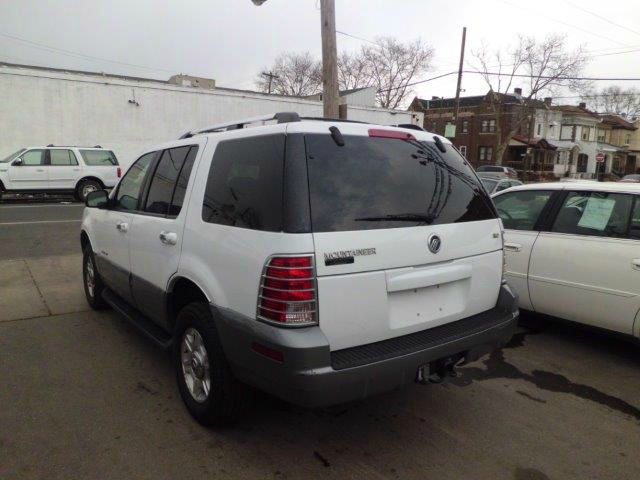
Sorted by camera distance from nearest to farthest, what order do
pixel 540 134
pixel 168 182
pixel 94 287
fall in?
pixel 168 182, pixel 94 287, pixel 540 134

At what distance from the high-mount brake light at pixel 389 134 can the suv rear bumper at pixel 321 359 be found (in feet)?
3.81

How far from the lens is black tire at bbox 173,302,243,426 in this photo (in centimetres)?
276

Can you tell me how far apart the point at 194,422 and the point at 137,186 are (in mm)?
2076

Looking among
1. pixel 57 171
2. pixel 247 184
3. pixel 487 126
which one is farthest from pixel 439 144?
pixel 487 126

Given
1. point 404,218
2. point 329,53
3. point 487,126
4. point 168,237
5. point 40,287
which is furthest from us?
point 487,126

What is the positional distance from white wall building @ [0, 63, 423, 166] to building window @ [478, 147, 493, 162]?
1432 inches

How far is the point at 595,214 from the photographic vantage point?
4367 millimetres

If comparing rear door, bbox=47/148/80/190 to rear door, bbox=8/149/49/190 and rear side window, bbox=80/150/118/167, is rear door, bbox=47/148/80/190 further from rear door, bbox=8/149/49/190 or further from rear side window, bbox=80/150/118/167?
rear side window, bbox=80/150/118/167

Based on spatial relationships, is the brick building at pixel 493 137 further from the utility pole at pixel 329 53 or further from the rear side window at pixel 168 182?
the rear side window at pixel 168 182

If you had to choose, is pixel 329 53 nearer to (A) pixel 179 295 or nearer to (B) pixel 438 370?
(A) pixel 179 295

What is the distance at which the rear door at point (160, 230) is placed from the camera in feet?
10.6

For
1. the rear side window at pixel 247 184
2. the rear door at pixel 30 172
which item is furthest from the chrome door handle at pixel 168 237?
the rear door at pixel 30 172

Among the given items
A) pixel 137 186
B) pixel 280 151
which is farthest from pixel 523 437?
pixel 137 186

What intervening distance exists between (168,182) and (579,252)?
3.56 metres
